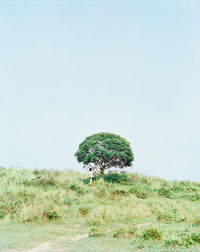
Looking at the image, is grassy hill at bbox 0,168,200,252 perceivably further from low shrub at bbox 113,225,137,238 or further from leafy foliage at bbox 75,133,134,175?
leafy foliage at bbox 75,133,134,175

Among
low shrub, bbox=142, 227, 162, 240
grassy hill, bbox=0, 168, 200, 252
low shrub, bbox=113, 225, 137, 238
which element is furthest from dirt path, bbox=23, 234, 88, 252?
low shrub, bbox=142, 227, 162, 240

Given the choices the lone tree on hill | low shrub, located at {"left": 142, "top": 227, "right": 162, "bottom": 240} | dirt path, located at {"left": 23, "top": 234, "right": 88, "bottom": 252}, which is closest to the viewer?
dirt path, located at {"left": 23, "top": 234, "right": 88, "bottom": 252}

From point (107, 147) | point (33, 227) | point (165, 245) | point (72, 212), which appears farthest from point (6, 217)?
point (107, 147)

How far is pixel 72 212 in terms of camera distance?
16469mm

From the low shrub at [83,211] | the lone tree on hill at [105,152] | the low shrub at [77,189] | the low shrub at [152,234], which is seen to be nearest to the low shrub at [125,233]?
the low shrub at [152,234]

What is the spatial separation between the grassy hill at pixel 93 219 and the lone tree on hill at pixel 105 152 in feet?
7.42

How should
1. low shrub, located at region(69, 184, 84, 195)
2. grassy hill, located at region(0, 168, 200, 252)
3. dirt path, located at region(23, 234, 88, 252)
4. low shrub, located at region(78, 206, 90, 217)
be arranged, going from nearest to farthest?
dirt path, located at region(23, 234, 88, 252)
grassy hill, located at region(0, 168, 200, 252)
low shrub, located at region(78, 206, 90, 217)
low shrub, located at region(69, 184, 84, 195)

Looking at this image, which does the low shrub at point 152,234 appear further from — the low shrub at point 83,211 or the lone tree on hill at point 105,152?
the lone tree on hill at point 105,152

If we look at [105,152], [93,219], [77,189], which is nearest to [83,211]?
[93,219]

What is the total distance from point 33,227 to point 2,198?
17.0 feet

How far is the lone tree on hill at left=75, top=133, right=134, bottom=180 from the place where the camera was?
27.7 meters

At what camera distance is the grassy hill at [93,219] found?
371 inches

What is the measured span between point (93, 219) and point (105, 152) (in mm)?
14022

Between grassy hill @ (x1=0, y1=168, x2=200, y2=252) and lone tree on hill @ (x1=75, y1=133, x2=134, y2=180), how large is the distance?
7.42 ft
